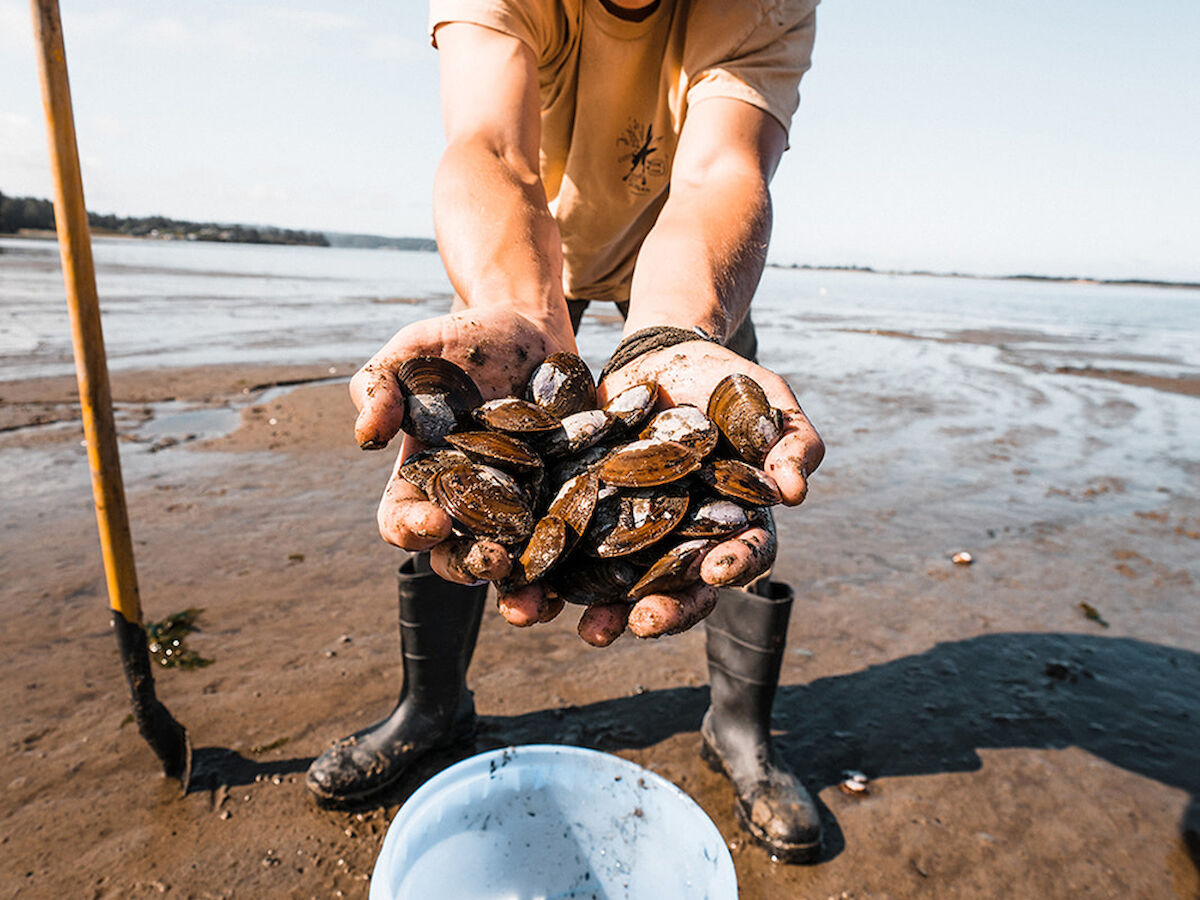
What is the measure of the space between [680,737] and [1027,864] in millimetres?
1398

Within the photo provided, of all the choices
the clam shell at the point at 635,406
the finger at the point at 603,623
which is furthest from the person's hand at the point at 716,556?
the clam shell at the point at 635,406

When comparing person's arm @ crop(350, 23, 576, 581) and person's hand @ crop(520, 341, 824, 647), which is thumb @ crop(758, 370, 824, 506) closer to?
person's hand @ crop(520, 341, 824, 647)

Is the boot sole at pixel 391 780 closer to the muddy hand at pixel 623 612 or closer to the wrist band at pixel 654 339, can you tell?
the muddy hand at pixel 623 612

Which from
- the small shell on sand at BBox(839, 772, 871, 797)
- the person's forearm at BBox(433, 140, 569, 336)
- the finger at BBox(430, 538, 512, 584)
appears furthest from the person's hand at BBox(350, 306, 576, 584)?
the small shell on sand at BBox(839, 772, 871, 797)

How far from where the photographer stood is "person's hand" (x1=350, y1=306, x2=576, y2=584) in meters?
1.52

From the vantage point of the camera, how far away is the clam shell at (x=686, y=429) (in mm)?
1831

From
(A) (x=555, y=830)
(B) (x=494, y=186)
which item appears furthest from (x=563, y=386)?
(A) (x=555, y=830)

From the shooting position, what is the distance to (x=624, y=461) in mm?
1777

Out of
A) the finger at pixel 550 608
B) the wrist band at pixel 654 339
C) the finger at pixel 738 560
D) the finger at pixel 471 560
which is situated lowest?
the finger at pixel 550 608

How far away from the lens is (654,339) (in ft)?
7.16

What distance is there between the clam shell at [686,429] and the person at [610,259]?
0.49ft

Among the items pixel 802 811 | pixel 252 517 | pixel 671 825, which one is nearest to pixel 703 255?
pixel 671 825

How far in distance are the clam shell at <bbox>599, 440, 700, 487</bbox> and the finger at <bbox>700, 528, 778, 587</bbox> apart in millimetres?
230

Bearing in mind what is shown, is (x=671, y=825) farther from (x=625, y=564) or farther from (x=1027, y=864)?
(x=1027, y=864)
